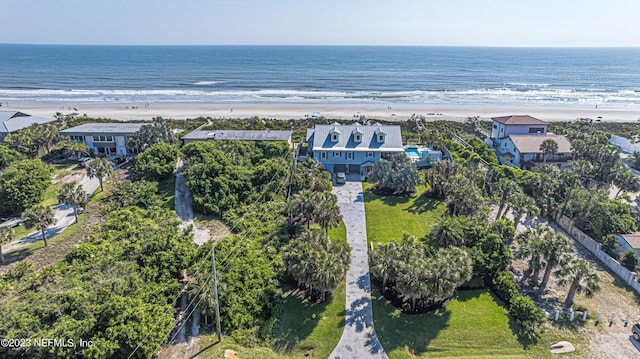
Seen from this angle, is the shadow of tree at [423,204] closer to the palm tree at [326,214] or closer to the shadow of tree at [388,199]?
the shadow of tree at [388,199]

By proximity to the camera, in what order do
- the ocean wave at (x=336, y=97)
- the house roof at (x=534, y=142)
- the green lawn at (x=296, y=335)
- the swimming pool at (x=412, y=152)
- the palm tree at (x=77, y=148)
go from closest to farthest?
the green lawn at (x=296, y=335) < the palm tree at (x=77, y=148) < the swimming pool at (x=412, y=152) < the house roof at (x=534, y=142) < the ocean wave at (x=336, y=97)

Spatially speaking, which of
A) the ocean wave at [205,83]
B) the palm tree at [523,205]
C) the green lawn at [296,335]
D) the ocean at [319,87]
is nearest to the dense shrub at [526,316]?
the palm tree at [523,205]

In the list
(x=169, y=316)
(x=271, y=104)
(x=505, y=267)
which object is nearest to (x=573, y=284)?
(x=505, y=267)

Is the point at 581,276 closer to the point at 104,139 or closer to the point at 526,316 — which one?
the point at 526,316

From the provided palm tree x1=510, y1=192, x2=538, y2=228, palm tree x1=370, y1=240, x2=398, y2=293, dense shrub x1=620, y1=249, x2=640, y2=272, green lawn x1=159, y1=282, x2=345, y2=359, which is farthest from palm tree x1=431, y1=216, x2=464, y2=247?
dense shrub x1=620, y1=249, x2=640, y2=272

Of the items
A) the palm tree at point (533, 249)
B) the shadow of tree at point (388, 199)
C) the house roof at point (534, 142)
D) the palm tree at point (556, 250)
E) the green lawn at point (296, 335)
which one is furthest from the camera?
the house roof at point (534, 142)

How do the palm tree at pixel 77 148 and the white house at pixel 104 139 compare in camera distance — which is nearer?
the palm tree at pixel 77 148

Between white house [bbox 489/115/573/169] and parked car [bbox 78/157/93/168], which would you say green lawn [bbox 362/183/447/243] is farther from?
parked car [bbox 78/157/93/168]
